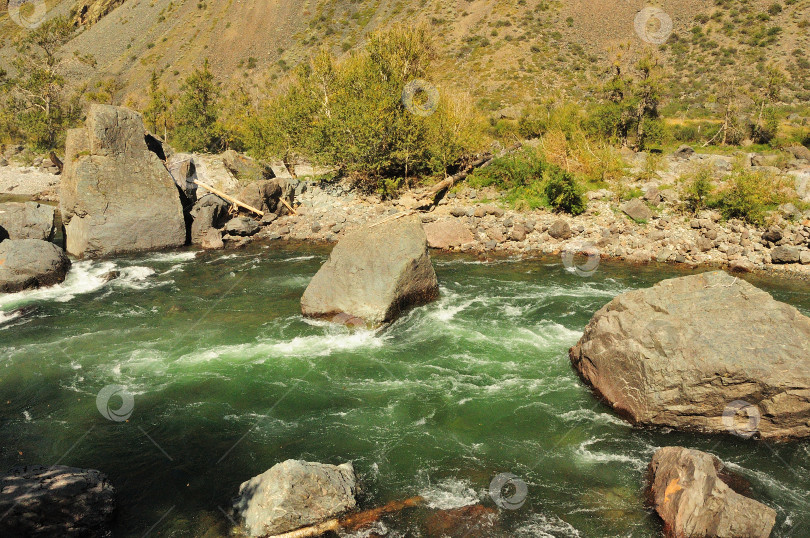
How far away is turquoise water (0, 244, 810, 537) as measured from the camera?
8.70m

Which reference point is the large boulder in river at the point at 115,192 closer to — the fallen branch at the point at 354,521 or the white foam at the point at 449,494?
the fallen branch at the point at 354,521

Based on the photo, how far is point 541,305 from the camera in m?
16.7

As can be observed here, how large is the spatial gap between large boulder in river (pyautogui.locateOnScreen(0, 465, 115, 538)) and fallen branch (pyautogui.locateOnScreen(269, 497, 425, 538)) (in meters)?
3.08

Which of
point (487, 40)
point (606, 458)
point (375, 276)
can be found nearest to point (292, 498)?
point (606, 458)

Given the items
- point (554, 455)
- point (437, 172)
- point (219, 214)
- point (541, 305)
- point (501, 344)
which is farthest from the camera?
point (437, 172)

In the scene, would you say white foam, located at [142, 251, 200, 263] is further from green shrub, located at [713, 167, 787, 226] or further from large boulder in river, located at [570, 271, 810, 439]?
green shrub, located at [713, 167, 787, 226]

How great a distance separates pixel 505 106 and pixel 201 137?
33159mm

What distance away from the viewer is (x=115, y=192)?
23.5 metres

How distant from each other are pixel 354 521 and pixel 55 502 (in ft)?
15.2

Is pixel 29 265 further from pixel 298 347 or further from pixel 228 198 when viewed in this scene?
pixel 298 347

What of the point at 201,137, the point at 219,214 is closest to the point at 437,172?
the point at 219,214

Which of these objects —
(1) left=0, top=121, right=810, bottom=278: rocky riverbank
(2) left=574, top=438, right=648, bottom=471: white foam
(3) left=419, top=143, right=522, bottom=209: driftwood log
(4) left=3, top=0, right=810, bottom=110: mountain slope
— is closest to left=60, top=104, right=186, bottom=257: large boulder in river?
(1) left=0, top=121, right=810, bottom=278: rocky riverbank

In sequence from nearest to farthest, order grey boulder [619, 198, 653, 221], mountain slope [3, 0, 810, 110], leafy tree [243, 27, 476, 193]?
grey boulder [619, 198, 653, 221], leafy tree [243, 27, 476, 193], mountain slope [3, 0, 810, 110]

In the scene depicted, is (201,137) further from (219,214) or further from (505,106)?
(505,106)
